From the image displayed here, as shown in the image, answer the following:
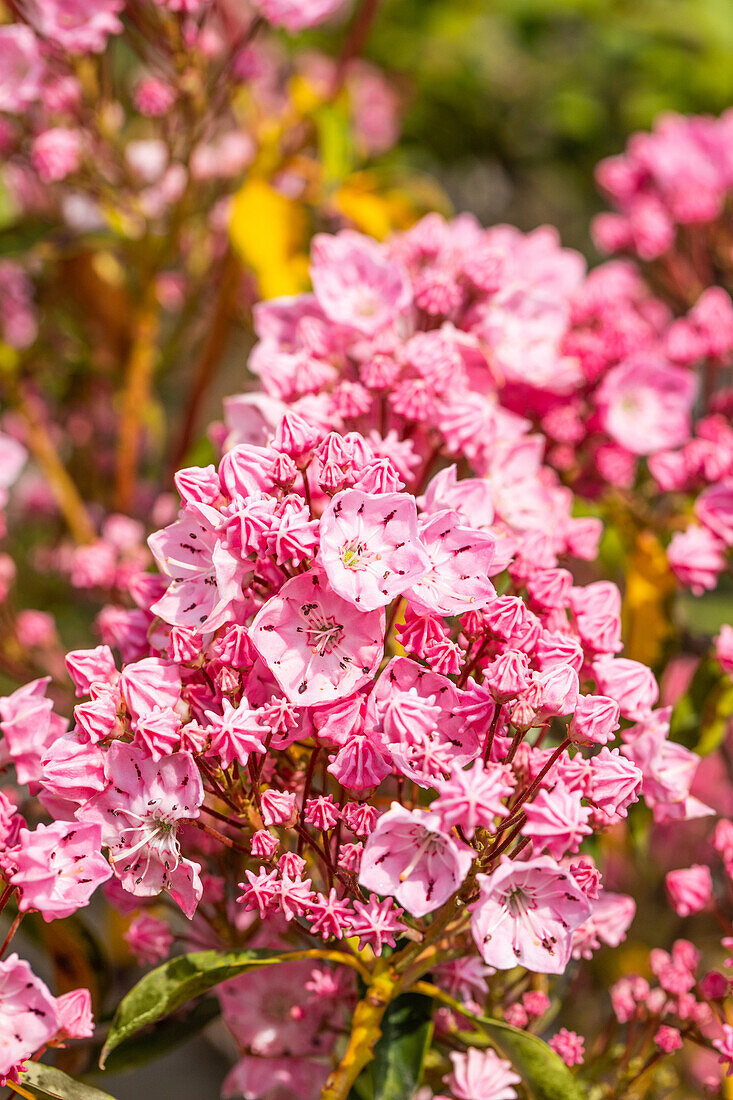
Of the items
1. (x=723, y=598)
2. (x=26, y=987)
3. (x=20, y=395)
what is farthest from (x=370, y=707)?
(x=20, y=395)

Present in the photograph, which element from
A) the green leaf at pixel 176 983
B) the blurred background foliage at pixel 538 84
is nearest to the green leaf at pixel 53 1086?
→ the green leaf at pixel 176 983

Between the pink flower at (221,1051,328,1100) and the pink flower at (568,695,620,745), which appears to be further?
the pink flower at (221,1051,328,1100)

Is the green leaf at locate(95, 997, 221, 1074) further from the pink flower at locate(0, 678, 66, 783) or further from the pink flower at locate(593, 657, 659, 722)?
the pink flower at locate(593, 657, 659, 722)

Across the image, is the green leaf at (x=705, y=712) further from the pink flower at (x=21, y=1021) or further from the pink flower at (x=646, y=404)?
the pink flower at (x=21, y=1021)

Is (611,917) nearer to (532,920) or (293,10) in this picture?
(532,920)

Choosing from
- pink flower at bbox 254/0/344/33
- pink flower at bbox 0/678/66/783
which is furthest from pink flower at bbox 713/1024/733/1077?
pink flower at bbox 254/0/344/33

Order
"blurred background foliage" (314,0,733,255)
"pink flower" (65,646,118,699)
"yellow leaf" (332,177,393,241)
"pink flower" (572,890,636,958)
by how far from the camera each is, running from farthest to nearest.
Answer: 1. "blurred background foliage" (314,0,733,255)
2. "yellow leaf" (332,177,393,241)
3. "pink flower" (572,890,636,958)
4. "pink flower" (65,646,118,699)

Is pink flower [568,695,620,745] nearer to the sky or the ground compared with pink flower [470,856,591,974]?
nearer to the sky
